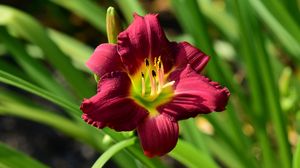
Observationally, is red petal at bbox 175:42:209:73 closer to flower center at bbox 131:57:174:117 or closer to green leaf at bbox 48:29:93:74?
flower center at bbox 131:57:174:117

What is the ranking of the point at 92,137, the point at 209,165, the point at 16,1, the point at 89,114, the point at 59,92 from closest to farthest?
the point at 89,114 → the point at 209,165 → the point at 59,92 → the point at 92,137 → the point at 16,1

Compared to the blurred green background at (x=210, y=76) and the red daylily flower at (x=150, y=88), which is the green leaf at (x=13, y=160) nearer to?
the blurred green background at (x=210, y=76)

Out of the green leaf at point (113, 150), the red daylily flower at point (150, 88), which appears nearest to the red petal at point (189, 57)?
the red daylily flower at point (150, 88)

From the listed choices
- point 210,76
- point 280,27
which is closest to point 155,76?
point 210,76

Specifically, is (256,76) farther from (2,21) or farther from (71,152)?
(71,152)

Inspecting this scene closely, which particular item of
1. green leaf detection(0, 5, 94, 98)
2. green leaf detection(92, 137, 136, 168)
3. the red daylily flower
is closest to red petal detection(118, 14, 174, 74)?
the red daylily flower

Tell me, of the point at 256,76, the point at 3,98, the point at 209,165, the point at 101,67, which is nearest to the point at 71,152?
the point at 3,98
